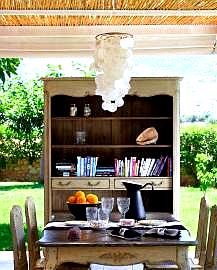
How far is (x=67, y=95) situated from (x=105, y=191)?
3.66 feet

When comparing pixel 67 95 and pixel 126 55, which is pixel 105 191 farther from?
pixel 126 55

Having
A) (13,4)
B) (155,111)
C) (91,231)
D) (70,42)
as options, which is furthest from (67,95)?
(91,231)

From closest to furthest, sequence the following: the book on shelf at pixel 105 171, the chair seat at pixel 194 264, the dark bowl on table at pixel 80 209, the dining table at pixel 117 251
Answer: the dining table at pixel 117 251
the chair seat at pixel 194 264
the dark bowl on table at pixel 80 209
the book on shelf at pixel 105 171

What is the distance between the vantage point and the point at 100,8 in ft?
17.7

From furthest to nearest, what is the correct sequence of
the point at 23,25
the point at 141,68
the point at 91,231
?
1. the point at 141,68
2. the point at 23,25
3. the point at 91,231

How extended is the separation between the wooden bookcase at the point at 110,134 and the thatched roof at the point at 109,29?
0.35 m

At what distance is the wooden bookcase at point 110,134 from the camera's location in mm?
6426

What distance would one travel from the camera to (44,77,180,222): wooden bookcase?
643 centimetres

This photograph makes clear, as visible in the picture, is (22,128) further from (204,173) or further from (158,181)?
(204,173)

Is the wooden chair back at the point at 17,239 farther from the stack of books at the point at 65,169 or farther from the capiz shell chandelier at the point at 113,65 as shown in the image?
the stack of books at the point at 65,169

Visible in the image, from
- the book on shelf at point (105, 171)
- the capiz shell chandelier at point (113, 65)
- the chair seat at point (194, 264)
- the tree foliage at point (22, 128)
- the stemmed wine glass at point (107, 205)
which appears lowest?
the chair seat at point (194, 264)

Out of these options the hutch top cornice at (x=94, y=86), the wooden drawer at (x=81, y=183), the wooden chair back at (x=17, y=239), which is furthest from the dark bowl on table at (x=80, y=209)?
the hutch top cornice at (x=94, y=86)

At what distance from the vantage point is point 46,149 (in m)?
6.43

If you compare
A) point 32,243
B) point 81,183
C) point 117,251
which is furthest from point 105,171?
point 117,251
